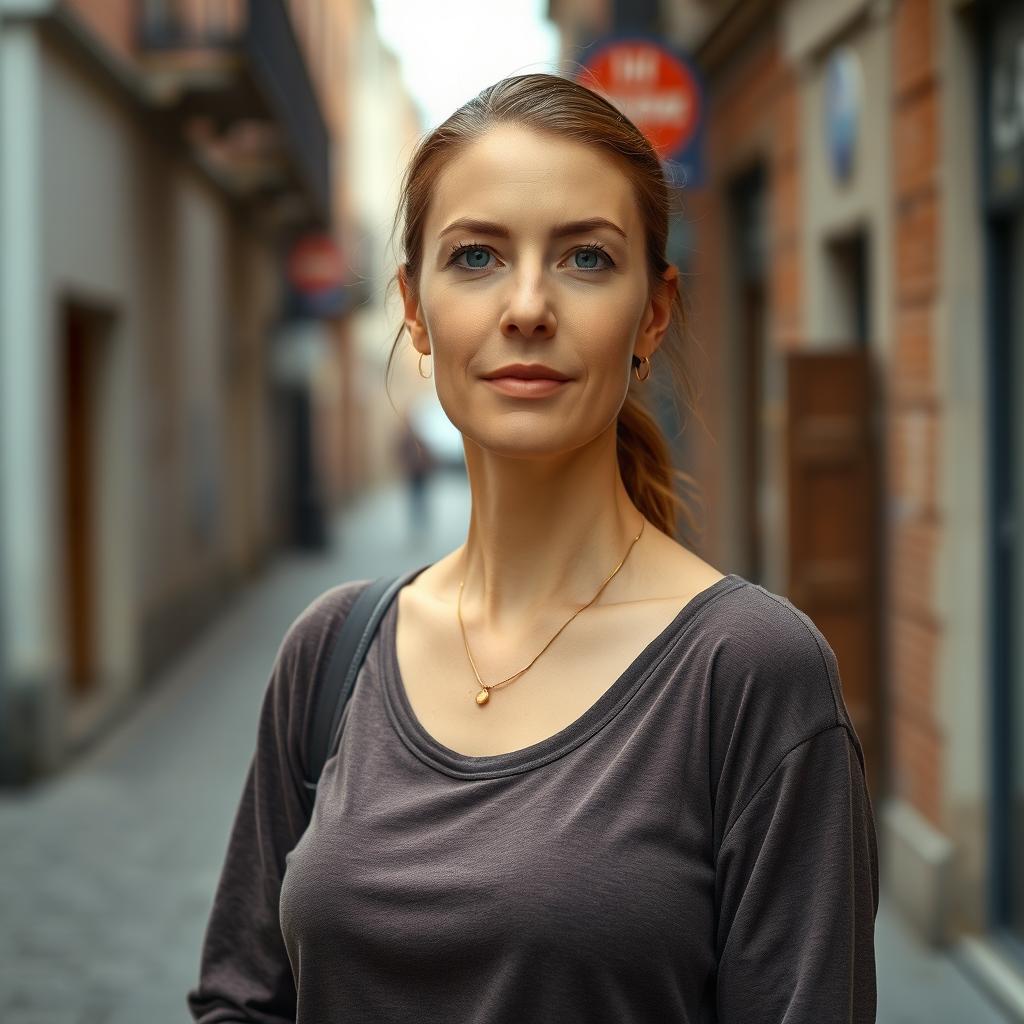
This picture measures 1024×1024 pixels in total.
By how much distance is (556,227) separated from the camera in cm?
174

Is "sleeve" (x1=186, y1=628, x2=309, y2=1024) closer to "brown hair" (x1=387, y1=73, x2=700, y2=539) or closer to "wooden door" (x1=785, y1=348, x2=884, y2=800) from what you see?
"brown hair" (x1=387, y1=73, x2=700, y2=539)

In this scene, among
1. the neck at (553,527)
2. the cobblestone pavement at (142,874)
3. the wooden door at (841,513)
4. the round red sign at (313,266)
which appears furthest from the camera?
the round red sign at (313,266)

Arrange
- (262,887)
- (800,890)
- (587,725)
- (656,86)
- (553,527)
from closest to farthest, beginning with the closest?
(800,890) < (587,725) < (553,527) < (262,887) < (656,86)

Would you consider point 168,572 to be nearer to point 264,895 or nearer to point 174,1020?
point 174,1020

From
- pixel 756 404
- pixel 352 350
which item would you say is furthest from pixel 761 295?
pixel 352 350

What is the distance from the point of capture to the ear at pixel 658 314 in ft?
6.17

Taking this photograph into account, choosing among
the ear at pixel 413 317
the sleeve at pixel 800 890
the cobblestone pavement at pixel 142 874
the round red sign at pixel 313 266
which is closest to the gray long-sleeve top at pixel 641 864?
the sleeve at pixel 800 890

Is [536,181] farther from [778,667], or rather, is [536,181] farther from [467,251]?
[778,667]

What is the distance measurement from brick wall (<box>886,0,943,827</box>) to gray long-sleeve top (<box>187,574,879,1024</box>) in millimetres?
4075

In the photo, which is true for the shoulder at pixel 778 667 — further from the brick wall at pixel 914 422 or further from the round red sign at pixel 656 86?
the round red sign at pixel 656 86

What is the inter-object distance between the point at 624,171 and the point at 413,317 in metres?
0.35

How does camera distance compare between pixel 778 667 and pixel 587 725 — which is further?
pixel 587 725

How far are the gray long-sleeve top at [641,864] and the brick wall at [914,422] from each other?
13.4 feet

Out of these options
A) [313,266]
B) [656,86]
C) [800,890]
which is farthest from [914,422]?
[313,266]
